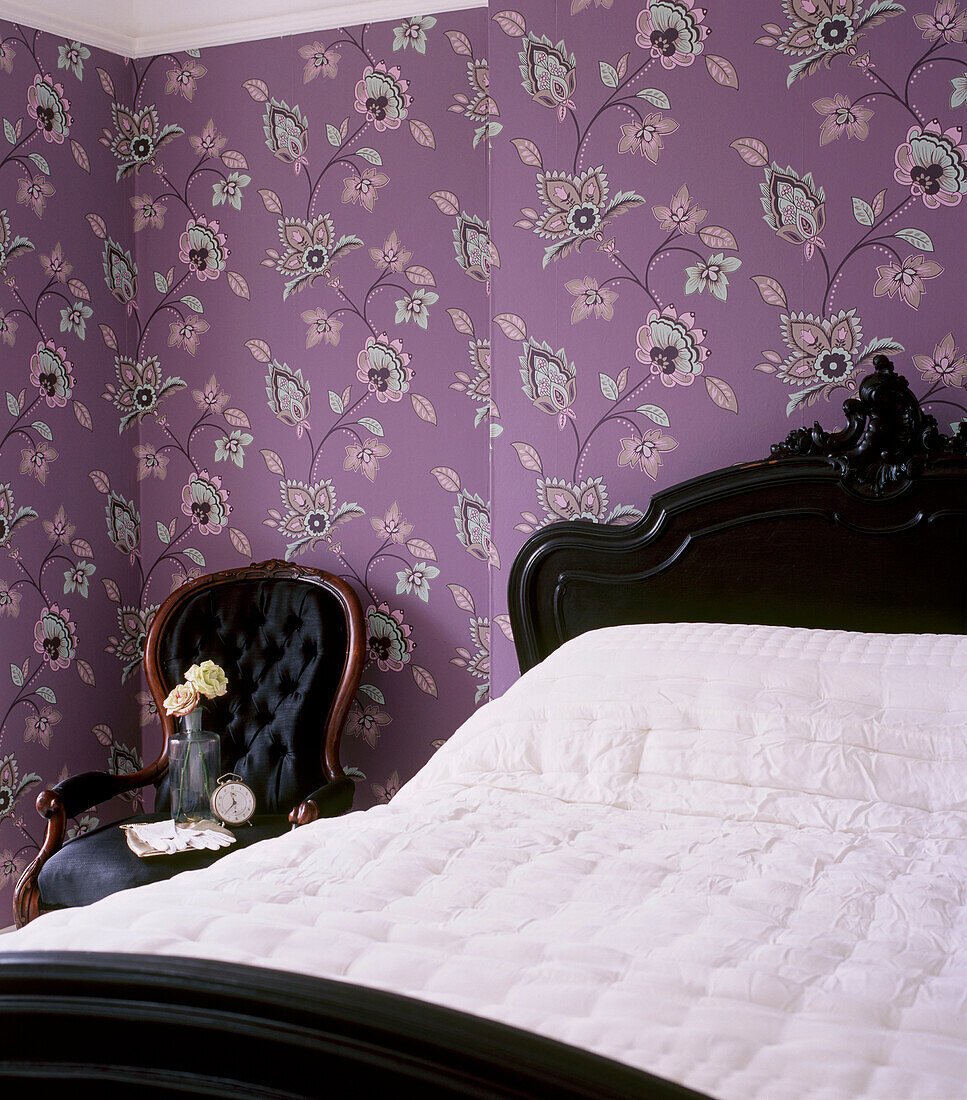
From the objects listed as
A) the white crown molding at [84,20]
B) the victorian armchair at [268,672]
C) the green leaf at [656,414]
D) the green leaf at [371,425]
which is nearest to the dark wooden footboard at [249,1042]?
the victorian armchair at [268,672]

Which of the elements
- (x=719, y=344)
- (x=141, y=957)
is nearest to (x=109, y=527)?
(x=719, y=344)

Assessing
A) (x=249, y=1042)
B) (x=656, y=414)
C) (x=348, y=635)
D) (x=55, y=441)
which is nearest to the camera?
(x=249, y=1042)

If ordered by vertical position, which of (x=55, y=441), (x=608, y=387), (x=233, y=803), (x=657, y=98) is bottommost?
(x=233, y=803)

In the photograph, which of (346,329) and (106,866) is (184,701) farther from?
(346,329)

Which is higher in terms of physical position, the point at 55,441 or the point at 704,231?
the point at 704,231

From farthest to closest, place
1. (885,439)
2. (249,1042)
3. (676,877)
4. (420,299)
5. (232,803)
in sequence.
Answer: (420,299)
(232,803)
(885,439)
(676,877)
(249,1042)

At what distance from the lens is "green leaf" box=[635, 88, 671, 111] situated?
2428mm

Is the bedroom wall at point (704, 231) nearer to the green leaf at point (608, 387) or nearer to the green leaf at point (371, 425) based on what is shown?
the green leaf at point (608, 387)

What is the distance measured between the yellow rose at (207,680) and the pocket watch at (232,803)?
196mm

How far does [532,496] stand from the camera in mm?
2580

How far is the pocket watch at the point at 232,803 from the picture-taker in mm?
2332

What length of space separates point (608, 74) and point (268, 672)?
174cm

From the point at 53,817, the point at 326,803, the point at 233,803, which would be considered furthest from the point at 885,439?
the point at 53,817

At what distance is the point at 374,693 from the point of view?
2.95 metres
